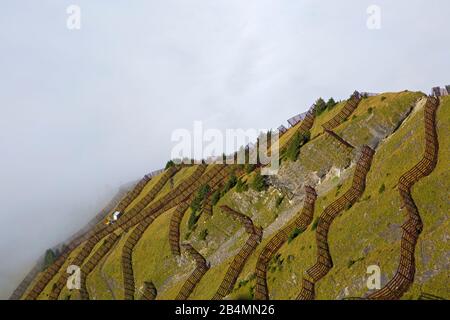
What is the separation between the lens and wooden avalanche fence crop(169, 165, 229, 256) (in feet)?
344

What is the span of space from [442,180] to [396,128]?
2317cm

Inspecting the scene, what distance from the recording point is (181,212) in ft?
372

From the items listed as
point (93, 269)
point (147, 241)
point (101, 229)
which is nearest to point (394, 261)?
point (147, 241)

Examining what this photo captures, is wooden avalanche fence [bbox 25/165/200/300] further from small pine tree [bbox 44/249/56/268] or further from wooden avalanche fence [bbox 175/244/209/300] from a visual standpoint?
wooden avalanche fence [bbox 175/244/209/300]

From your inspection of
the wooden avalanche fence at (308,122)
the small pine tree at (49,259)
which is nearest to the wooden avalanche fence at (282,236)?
the wooden avalanche fence at (308,122)

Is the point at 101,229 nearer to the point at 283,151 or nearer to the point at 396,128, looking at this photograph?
the point at 283,151

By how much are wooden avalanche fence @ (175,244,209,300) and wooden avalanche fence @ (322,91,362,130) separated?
3204cm

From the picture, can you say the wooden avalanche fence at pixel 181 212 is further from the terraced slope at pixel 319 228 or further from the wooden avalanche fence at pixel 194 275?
the wooden avalanche fence at pixel 194 275

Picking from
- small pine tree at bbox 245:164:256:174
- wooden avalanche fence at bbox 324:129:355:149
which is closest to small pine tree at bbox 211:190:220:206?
small pine tree at bbox 245:164:256:174

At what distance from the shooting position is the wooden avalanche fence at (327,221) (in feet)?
225

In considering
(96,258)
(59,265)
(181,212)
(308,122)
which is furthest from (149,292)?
(59,265)

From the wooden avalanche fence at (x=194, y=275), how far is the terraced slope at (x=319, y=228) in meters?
0.25
